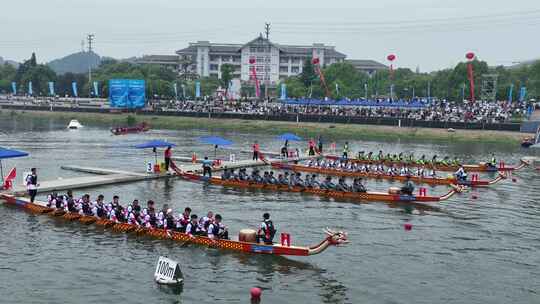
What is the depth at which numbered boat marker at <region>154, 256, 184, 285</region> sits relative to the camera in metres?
20.8

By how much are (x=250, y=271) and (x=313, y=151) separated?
37298mm

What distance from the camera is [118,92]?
9450 cm

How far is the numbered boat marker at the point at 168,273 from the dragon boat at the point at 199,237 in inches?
152

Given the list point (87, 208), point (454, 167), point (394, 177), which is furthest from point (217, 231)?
point (454, 167)

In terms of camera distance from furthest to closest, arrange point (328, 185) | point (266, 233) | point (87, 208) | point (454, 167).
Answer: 1. point (454, 167)
2. point (328, 185)
3. point (87, 208)
4. point (266, 233)

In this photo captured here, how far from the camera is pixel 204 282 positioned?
70.5ft

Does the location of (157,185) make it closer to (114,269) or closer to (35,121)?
(114,269)

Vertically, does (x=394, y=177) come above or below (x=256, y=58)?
below

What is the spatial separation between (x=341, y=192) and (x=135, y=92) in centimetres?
6497

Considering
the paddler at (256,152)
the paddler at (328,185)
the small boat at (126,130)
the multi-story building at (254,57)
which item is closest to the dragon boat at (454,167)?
the paddler at (256,152)

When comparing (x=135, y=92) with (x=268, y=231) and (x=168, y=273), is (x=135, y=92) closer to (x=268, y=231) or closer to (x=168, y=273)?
(x=268, y=231)

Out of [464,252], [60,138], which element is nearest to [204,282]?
[464,252]

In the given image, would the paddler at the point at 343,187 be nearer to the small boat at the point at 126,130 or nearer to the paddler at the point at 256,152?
the paddler at the point at 256,152

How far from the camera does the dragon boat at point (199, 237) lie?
893 inches
